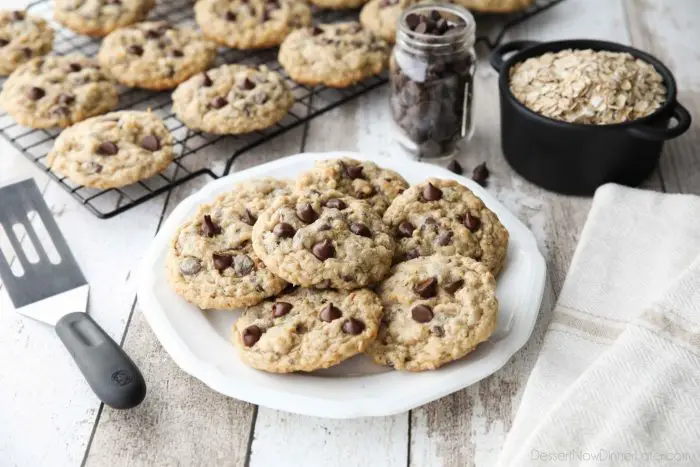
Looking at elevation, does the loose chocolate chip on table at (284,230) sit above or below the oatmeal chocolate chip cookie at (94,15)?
above

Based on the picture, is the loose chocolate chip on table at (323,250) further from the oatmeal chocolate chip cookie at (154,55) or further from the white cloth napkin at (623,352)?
the oatmeal chocolate chip cookie at (154,55)

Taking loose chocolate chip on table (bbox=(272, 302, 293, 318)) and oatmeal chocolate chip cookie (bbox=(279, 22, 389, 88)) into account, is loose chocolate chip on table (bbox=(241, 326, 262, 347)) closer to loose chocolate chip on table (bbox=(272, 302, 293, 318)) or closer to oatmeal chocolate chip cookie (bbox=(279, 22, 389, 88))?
loose chocolate chip on table (bbox=(272, 302, 293, 318))

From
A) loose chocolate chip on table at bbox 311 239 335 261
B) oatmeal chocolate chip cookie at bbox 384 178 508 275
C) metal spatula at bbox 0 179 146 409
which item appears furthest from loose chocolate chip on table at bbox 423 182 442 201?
metal spatula at bbox 0 179 146 409

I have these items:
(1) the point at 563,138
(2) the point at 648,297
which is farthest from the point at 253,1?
(2) the point at 648,297

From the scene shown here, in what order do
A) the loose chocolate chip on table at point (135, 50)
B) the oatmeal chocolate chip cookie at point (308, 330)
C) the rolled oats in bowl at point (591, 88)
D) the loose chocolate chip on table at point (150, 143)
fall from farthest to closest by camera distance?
the loose chocolate chip on table at point (135, 50), the loose chocolate chip on table at point (150, 143), the rolled oats in bowl at point (591, 88), the oatmeal chocolate chip cookie at point (308, 330)

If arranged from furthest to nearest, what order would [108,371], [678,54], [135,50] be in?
[678,54] → [135,50] → [108,371]

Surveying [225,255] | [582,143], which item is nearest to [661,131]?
[582,143]

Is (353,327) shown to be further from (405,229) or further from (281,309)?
(405,229)

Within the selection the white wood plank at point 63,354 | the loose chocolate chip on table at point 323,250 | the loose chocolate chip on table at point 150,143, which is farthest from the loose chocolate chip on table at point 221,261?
the loose chocolate chip on table at point 150,143
